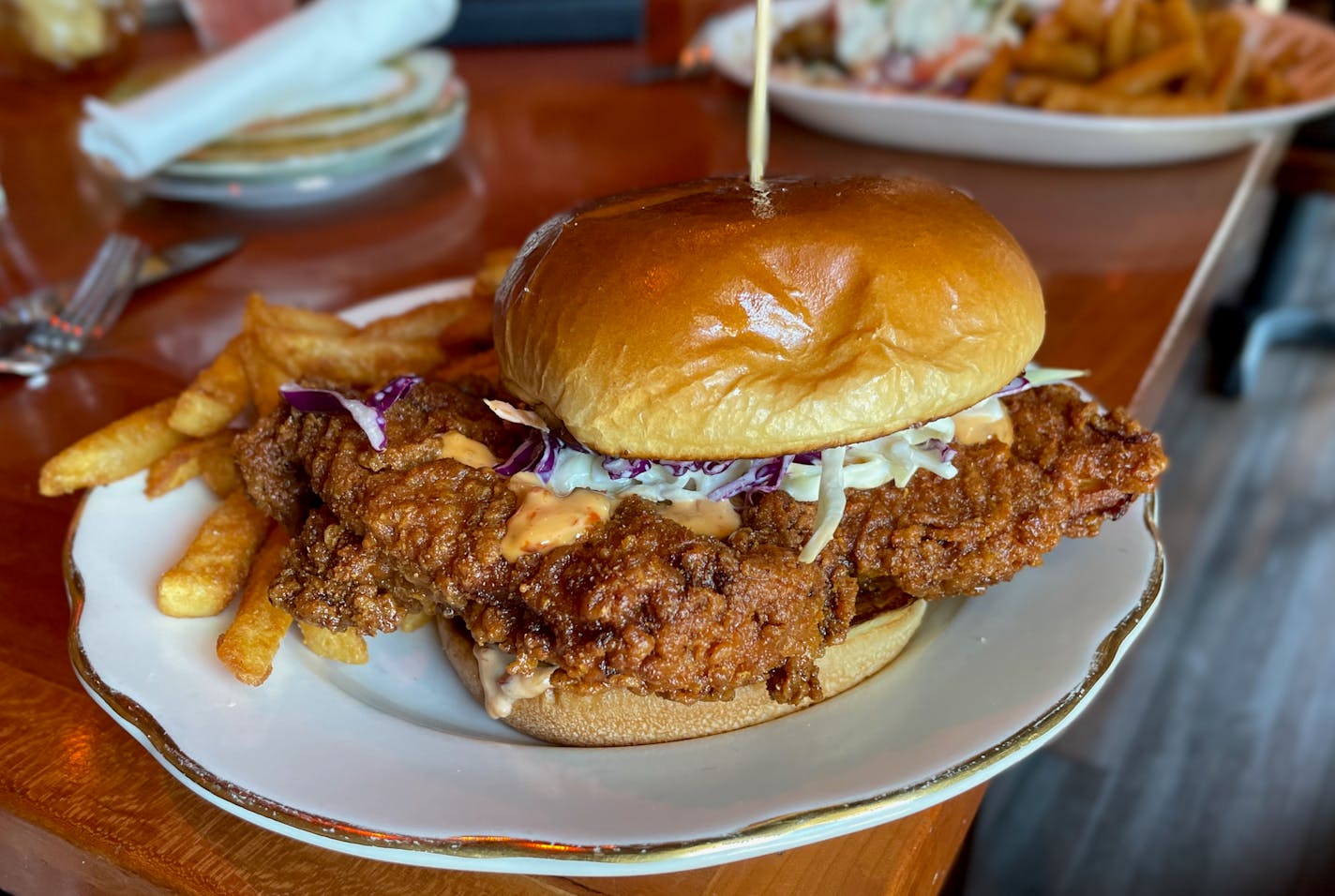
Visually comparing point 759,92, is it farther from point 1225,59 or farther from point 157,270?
point 1225,59

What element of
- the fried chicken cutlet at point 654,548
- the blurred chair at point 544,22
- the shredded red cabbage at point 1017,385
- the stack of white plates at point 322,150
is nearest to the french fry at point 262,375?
the fried chicken cutlet at point 654,548

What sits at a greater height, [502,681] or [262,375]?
[262,375]

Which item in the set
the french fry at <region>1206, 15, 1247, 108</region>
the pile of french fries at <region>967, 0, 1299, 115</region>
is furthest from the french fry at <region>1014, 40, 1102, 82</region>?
the french fry at <region>1206, 15, 1247, 108</region>

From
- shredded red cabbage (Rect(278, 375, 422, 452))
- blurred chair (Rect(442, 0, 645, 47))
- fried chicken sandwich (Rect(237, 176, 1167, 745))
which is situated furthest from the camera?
blurred chair (Rect(442, 0, 645, 47))

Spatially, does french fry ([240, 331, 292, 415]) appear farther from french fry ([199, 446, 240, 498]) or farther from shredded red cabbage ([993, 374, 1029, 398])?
shredded red cabbage ([993, 374, 1029, 398])

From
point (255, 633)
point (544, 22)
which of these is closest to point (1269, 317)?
point (544, 22)

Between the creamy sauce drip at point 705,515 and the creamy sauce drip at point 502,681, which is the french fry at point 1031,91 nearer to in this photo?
the creamy sauce drip at point 705,515
